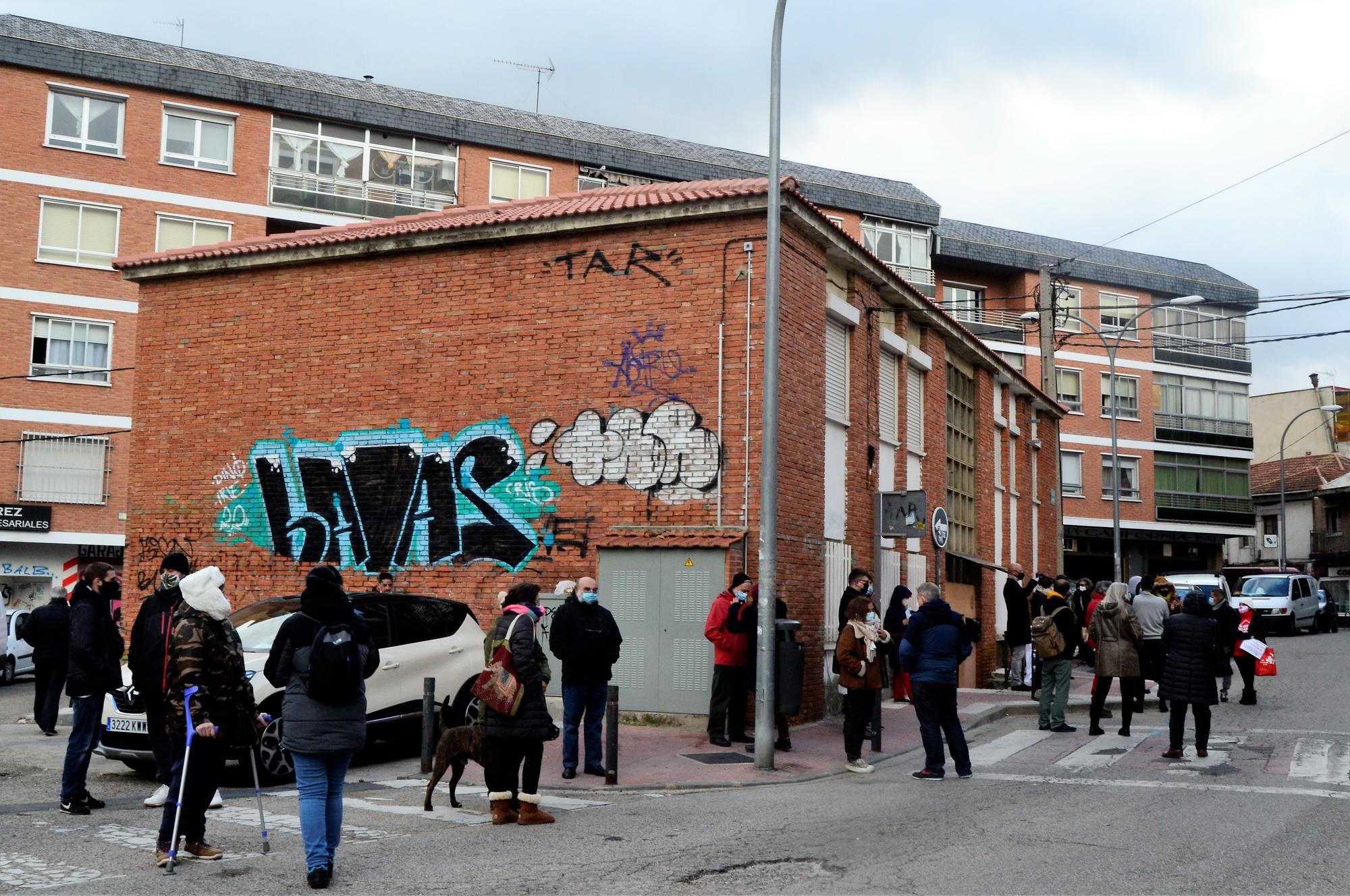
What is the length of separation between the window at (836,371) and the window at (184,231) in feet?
73.9

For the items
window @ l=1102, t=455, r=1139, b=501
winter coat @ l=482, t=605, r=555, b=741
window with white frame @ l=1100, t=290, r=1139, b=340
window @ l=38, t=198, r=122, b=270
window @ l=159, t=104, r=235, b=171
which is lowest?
winter coat @ l=482, t=605, r=555, b=741

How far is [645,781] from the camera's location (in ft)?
35.2

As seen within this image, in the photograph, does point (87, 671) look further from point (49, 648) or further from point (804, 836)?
point (804, 836)

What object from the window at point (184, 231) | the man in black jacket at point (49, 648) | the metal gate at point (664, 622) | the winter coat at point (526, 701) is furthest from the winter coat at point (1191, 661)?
the window at point (184, 231)

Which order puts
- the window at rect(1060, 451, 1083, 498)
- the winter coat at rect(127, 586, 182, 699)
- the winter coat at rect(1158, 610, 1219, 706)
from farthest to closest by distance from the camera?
the window at rect(1060, 451, 1083, 498)
the winter coat at rect(1158, 610, 1219, 706)
the winter coat at rect(127, 586, 182, 699)

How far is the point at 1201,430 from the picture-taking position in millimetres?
52656

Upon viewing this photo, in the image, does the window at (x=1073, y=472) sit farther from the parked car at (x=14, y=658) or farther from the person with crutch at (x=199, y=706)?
the person with crutch at (x=199, y=706)

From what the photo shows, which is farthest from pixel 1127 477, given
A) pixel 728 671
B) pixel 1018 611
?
pixel 728 671

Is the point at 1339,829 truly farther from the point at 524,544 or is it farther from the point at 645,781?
the point at 524,544

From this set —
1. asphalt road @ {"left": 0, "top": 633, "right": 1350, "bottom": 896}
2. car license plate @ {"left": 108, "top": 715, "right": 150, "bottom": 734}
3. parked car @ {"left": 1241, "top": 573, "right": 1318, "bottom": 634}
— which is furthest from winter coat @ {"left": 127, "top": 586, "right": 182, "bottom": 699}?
parked car @ {"left": 1241, "top": 573, "right": 1318, "bottom": 634}

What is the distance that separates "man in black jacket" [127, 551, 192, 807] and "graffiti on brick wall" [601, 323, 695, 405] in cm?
683

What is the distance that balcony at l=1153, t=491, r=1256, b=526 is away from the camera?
5181 centimetres

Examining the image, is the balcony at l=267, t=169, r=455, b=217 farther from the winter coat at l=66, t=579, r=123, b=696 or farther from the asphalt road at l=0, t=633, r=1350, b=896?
the winter coat at l=66, t=579, r=123, b=696

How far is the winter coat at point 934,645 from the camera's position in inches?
430
